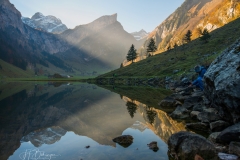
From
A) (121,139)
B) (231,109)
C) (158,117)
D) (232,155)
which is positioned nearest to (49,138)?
(121,139)

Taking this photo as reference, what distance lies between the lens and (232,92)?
1229cm

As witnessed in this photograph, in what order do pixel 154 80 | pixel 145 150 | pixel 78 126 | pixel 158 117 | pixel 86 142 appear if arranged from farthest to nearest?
pixel 154 80 → pixel 158 117 → pixel 78 126 → pixel 86 142 → pixel 145 150

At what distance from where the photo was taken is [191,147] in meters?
9.81

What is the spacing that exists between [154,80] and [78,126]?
64623 millimetres

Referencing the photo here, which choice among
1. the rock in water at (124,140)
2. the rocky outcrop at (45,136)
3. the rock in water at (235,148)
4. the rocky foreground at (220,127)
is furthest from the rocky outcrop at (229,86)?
the rocky outcrop at (45,136)

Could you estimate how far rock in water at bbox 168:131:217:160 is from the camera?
930 centimetres

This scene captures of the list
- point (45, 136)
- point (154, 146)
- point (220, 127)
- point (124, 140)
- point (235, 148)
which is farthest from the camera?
point (45, 136)

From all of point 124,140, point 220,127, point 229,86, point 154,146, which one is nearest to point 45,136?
point 124,140

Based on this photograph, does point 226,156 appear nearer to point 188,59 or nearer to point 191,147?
point 191,147

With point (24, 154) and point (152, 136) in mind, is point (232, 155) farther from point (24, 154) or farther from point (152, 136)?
point (24, 154)

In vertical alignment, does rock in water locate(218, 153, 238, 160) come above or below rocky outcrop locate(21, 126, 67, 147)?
below

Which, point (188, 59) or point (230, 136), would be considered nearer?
point (230, 136)
